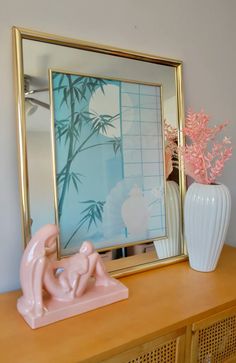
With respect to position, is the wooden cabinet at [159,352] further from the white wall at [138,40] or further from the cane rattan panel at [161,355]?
the white wall at [138,40]

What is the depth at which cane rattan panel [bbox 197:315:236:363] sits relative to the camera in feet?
2.96

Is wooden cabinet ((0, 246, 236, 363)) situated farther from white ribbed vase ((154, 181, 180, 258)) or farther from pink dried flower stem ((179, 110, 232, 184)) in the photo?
pink dried flower stem ((179, 110, 232, 184))

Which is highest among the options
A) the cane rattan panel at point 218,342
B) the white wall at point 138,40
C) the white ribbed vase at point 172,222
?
the white wall at point 138,40

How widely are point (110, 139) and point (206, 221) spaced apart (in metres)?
0.47

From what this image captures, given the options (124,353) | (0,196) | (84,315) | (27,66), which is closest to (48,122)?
(27,66)

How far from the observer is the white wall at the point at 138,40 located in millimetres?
954

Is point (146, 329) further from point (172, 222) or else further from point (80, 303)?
point (172, 222)

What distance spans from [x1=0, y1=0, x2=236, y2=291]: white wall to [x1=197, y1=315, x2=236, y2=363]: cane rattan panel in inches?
24.8

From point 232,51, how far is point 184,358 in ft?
4.55

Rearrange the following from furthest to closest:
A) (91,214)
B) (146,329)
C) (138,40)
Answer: (138,40) → (91,214) → (146,329)

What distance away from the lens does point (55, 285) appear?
0.85 meters

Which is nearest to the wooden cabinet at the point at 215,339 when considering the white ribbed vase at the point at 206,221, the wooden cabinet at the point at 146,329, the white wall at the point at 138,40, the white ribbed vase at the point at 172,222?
the wooden cabinet at the point at 146,329

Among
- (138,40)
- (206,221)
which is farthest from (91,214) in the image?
(138,40)

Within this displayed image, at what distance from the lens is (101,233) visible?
1086 mm
